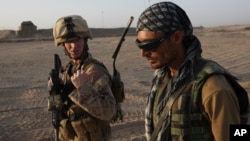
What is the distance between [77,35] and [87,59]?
206 millimetres

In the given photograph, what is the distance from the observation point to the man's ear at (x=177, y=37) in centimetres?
211

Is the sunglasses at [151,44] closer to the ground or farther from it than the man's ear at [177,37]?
closer to the ground

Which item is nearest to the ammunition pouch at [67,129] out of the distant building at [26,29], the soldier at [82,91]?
the soldier at [82,91]

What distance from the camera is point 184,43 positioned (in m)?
2.15

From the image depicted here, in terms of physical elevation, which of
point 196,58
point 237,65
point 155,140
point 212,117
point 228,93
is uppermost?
point 196,58

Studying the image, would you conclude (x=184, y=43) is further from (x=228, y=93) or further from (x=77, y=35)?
(x=77, y=35)

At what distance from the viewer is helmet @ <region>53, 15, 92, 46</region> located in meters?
3.31

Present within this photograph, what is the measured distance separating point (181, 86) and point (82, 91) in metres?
1.10

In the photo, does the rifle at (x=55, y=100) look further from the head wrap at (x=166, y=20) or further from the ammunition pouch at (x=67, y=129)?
the head wrap at (x=166, y=20)

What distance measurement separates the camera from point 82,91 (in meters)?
2.97

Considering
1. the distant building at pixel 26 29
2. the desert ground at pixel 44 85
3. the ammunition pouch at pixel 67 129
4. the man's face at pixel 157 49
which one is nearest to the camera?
the man's face at pixel 157 49

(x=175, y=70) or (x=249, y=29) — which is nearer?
(x=175, y=70)

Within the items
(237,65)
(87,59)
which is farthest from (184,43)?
(237,65)

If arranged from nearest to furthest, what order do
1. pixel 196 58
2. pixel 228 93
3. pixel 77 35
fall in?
pixel 228 93 < pixel 196 58 < pixel 77 35
